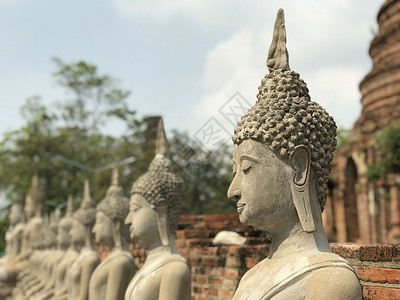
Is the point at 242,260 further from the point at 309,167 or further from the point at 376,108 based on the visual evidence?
the point at 376,108

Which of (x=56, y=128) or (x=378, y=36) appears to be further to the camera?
(x=56, y=128)

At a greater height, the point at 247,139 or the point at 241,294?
the point at 247,139

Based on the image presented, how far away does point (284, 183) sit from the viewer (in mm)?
2727

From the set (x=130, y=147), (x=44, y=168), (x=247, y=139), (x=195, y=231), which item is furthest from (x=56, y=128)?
(x=247, y=139)

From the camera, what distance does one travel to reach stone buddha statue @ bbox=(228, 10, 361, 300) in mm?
2680

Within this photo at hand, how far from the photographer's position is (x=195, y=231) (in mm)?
7520

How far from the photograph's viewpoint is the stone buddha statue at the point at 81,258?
6.69 metres

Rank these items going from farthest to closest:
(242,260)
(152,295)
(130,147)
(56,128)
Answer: (56,128), (130,147), (242,260), (152,295)

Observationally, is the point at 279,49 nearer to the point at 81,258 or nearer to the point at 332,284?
the point at 332,284

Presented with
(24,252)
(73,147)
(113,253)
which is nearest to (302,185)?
(113,253)

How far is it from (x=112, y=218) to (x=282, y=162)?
152 inches

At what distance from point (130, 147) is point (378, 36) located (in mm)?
16112

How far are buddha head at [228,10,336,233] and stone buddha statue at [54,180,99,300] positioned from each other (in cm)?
426

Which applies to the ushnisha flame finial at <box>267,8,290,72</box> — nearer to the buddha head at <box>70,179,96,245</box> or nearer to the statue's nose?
the statue's nose
